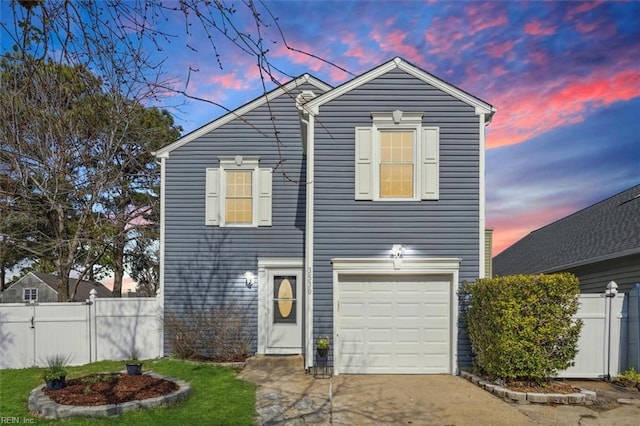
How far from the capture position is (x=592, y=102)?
11.8 m

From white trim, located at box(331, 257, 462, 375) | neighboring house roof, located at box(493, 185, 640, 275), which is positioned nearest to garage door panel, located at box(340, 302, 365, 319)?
white trim, located at box(331, 257, 462, 375)

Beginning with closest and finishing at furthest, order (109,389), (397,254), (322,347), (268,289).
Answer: (109,389), (322,347), (397,254), (268,289)

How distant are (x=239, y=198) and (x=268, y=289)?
251 cm

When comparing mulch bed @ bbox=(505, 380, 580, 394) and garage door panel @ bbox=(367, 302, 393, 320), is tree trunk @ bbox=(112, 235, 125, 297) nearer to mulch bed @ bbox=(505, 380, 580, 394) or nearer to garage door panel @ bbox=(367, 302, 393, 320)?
garage door panel @ bbox=(367, 302, 393, 320)

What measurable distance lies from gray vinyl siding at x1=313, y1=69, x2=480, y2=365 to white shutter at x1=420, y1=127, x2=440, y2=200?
5.1 inches

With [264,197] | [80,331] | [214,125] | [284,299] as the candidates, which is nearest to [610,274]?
[284,299]

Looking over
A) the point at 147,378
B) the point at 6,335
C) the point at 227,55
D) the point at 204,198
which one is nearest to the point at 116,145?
the point at 204,198

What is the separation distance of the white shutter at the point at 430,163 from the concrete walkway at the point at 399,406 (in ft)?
12.5

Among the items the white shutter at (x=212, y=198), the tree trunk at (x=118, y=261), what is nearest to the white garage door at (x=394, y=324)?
the white shutter at (x=212, y=198)

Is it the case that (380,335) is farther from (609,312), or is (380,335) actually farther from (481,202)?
(609,312)

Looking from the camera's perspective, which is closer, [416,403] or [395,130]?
[416,403]

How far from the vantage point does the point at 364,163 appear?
9.94 metres

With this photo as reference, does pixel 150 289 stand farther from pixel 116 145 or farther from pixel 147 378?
Answer: pixel 147 378

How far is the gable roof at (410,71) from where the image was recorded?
9.96m
